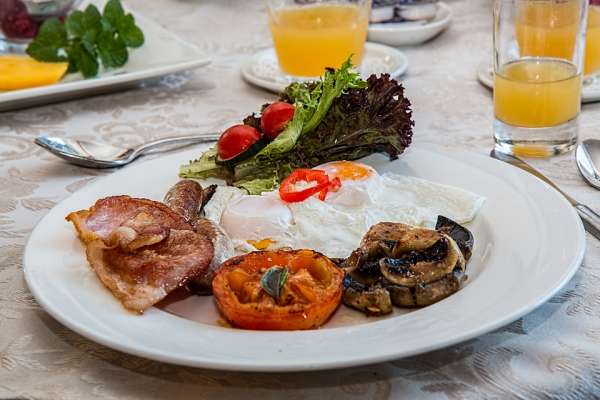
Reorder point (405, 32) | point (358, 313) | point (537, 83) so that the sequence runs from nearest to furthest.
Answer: point (358, 313) < point (537, 83) < point (405, 32)

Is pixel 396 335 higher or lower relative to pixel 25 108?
higher

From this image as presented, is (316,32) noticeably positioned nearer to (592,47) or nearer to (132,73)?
(132,73)

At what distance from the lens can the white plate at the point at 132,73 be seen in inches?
106

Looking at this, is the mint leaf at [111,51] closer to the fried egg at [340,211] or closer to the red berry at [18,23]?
the red berry at [18,23]

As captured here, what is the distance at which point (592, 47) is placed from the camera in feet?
8.48

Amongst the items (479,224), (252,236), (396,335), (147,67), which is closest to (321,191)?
(252,236)

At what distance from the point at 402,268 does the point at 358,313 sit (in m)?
0.11

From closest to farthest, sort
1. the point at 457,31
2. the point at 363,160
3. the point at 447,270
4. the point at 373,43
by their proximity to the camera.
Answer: the point at 447,270
the point at 363,160
the point at 373,43
the point at 457,31

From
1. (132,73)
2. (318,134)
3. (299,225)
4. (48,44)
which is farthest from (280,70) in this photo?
(299,225)

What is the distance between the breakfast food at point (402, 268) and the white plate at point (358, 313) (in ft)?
0.09

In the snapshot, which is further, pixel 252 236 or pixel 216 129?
pixel 216 129

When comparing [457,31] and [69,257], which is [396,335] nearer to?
[69,257]

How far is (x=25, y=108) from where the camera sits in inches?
110

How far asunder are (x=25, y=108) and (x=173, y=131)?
1.86ft
